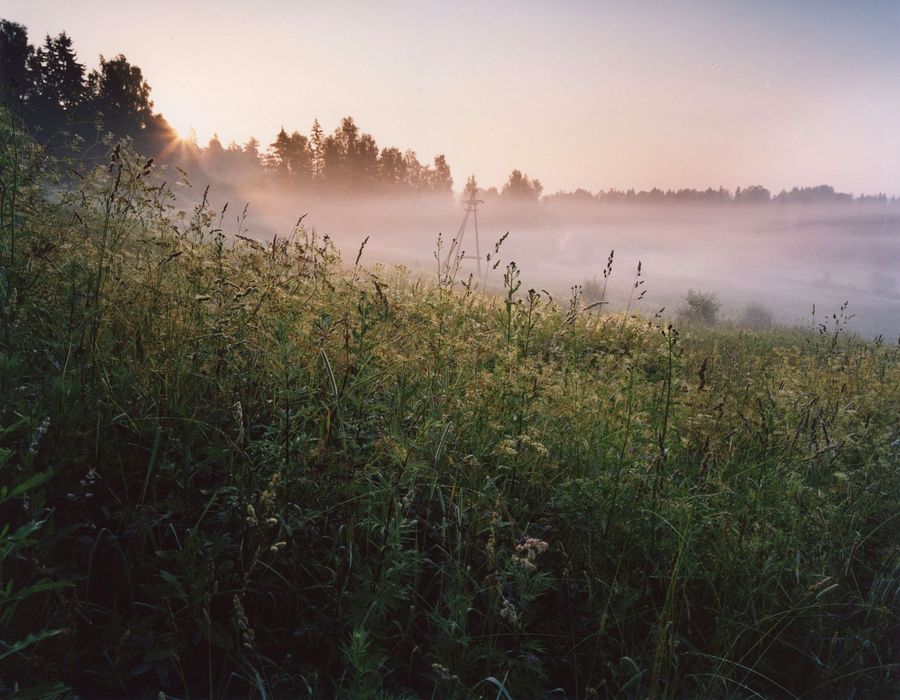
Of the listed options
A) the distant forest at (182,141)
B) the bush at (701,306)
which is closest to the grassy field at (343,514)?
the distant forest at (182,141)

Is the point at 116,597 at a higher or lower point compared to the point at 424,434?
lower

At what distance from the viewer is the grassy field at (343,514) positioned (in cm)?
171

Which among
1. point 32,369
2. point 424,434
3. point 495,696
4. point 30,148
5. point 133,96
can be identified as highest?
point 133,96

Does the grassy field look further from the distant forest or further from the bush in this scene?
the bush

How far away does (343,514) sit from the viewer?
80.8 inches

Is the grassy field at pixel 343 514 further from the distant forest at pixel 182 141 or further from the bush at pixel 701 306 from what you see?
the bush at pixel 701 306

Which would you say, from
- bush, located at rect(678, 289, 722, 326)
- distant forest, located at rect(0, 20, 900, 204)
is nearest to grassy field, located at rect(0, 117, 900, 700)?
distant forest, located at rect(0, 20, 900, 204)

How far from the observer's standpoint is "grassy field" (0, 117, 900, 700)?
5.60 feet

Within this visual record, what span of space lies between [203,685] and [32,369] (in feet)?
5.38

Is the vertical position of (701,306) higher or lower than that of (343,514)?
lower

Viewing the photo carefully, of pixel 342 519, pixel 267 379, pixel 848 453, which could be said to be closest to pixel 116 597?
pixel 342 519

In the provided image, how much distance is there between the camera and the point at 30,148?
306cm

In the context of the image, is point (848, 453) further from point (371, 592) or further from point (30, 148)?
point (30, 148)

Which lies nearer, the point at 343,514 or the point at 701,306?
the point at 343,514
